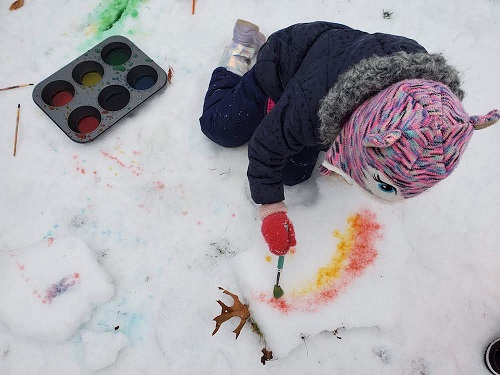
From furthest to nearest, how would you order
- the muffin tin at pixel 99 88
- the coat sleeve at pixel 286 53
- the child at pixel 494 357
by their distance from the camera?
the muffin tin at pixel 99 88 → the child at pixel 494 357 → the coat sleeve at pixel 286 53

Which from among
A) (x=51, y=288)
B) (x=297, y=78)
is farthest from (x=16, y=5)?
(x=297, y=78)

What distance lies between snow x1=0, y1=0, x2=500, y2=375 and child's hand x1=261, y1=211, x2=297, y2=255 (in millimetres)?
169

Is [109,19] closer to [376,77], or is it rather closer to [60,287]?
[60,287]

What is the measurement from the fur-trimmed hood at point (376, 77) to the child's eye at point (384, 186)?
0.49 feet

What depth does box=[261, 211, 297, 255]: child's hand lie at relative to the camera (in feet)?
4.21

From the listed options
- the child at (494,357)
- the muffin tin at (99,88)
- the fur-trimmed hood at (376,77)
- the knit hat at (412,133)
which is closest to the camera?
the knit hat at (412,133)

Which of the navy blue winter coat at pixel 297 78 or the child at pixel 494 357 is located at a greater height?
the navy blue winter coat at pixel 297 78

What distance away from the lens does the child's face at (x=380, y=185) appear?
89 cm

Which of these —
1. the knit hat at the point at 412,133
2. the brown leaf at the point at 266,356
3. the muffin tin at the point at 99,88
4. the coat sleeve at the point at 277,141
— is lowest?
the brown leaf at the point at 266,356

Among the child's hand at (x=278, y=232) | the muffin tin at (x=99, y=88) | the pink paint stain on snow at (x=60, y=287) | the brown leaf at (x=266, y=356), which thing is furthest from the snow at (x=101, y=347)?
the muffin tin at (x=99, y=88)

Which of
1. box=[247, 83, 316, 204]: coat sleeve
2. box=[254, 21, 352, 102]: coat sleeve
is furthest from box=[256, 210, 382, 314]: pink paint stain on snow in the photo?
box=[254, 21, 352, 102]: coat sleeve

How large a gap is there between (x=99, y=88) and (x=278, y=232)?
934mm

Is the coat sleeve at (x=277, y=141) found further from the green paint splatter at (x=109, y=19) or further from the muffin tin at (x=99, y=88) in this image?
the green paint splatter at (x=109, y=19)

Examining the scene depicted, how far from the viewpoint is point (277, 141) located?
1130 mm
